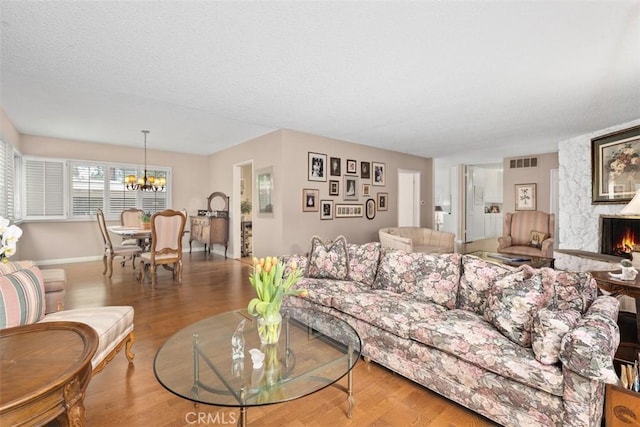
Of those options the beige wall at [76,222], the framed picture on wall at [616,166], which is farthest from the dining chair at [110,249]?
the framed picture on wall at [616,166]

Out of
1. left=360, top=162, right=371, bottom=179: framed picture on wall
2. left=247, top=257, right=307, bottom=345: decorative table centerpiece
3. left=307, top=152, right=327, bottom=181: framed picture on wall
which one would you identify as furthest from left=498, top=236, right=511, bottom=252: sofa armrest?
left=247, top=257, right=307, bottom=345: decorative table centerpiece

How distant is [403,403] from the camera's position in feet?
5.98

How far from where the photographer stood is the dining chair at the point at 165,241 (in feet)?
14.1

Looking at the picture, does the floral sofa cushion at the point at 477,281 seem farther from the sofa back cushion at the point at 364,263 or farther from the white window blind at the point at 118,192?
the white window blind at the point at 118,192

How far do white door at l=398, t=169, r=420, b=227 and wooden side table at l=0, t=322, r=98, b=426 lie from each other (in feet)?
22.8

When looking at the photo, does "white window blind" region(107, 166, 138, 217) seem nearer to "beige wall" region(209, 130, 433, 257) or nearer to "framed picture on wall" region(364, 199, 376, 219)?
"beige wall" region(209, 130, 433, 257)

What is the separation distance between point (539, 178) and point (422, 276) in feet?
20.2

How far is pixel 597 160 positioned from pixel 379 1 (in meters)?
5.26

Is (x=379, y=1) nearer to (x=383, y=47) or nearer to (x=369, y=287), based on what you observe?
(x=383, y=47)

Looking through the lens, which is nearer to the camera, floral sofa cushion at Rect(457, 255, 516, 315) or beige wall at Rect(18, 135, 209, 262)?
floral sofa cushion at Rect(457, 255, 516, 315)

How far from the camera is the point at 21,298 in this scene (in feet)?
5.59

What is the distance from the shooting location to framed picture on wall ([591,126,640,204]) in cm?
427

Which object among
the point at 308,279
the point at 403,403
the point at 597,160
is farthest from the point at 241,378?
the point at 597,160

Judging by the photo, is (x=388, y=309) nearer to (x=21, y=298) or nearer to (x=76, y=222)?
(x=21, y=298)
